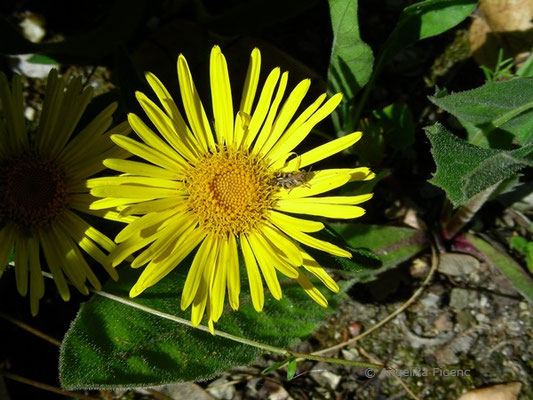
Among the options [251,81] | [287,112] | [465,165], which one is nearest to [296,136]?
[287,112]

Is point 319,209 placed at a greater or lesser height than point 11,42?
lesser

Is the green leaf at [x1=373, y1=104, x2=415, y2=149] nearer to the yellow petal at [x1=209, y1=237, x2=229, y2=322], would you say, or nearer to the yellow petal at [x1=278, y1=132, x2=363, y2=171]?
the yellow petal at [x1=278, y1=132, x2=363, y2=171]

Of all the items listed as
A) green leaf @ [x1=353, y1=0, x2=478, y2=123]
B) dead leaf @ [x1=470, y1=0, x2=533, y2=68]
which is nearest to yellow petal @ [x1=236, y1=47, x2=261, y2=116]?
green leaf @ [x1=353, y1=0, x2=478, y2=123]

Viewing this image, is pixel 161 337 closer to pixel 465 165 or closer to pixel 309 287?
pixel 309 287

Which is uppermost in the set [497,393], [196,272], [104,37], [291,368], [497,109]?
[104,37]

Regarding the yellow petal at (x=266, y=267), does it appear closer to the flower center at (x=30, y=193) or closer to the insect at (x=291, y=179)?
the insect at (x=291, y=179)

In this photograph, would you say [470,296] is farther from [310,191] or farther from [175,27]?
[175,27]
